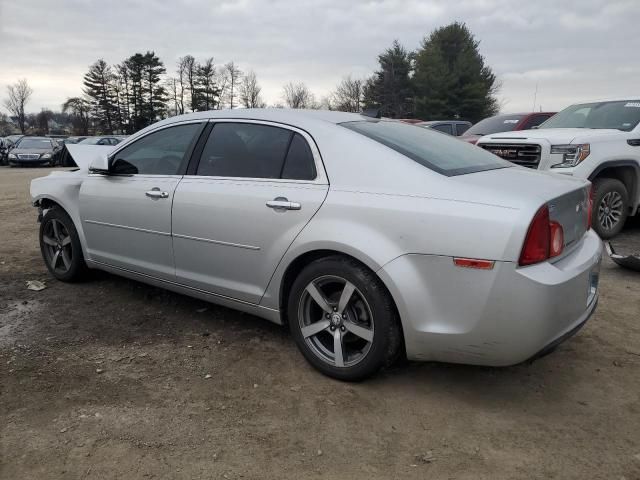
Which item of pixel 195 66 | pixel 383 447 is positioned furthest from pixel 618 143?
pixel 195 66

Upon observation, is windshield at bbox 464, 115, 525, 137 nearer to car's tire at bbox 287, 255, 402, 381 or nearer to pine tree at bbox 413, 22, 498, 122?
car's tire at bbox 287, 255, 402, 381

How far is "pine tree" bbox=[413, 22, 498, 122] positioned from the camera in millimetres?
49969

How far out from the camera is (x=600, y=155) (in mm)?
6238

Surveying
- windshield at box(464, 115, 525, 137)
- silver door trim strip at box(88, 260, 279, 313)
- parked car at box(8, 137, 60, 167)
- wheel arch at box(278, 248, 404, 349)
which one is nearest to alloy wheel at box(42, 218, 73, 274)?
silver door trim strip at box(88, 260, 279, 313)

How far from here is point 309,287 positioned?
3.01 metres

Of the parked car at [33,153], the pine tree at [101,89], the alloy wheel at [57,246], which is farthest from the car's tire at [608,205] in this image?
the pine tree at [101,89]

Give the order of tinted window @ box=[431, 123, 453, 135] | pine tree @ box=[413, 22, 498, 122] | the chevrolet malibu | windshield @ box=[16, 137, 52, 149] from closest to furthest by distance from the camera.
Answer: the chevrolet malibu → tinted window @ box=[431, 123, 453, 135] → windshield @ box=[16, 137, 52, 149] → pine tree @ box=[413, 22, 498, 122]

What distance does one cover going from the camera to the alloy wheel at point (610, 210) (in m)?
6.39

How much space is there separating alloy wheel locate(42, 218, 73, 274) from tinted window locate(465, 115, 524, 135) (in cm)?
775

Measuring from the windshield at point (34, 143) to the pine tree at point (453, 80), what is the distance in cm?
3529

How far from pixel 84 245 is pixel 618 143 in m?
6.18

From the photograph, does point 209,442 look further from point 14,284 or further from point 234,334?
point 14,284

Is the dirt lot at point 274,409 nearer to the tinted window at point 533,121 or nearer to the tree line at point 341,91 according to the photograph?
the tinted window at point 533,121

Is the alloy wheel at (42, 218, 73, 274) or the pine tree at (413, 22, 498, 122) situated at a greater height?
the pine tree at (413, 22, 498, 122)
